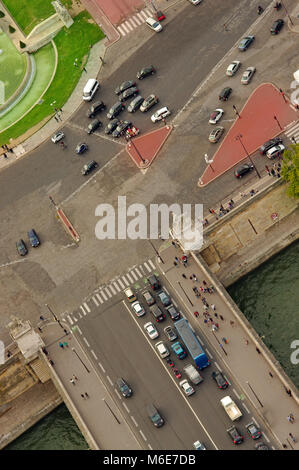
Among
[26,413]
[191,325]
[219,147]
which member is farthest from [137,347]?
[219,147]

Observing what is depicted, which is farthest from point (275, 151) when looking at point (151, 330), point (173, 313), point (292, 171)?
point (151, 330)

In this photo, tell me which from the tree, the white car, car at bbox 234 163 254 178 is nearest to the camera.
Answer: the white car

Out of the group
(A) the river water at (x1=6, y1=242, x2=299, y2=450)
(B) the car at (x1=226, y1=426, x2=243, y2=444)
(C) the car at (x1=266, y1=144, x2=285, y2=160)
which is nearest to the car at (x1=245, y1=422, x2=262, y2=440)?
(B) the car at (x1=226, y1=426, x2=243, y2=444)

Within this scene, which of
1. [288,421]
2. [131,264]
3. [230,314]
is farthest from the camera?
[131,264]

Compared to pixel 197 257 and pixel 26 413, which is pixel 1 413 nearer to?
pixel 26 413

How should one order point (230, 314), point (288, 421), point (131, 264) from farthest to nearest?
1. point (131, 264)
2. point (230, 314)
3. point (288, 421)

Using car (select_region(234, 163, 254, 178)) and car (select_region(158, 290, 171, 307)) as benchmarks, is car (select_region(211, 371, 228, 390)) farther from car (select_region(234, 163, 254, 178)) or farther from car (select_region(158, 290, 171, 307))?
car (select_region(234, 163, 254, 178))

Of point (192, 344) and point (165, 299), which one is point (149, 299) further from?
point (192, 344)
